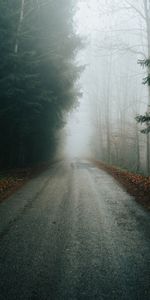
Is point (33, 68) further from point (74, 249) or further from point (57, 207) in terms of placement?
point (74, 249)

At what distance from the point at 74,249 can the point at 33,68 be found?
13878 mm

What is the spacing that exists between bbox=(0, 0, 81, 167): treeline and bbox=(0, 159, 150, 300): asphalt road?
902 centimetres

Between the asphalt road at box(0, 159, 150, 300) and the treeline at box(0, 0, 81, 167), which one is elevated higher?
the treeline at box(0, 0, 81, 167)

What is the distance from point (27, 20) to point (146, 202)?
576 inches

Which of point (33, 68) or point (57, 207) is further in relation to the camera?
point (33, 68)

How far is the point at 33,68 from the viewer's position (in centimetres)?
1695

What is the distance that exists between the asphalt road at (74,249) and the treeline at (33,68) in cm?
902

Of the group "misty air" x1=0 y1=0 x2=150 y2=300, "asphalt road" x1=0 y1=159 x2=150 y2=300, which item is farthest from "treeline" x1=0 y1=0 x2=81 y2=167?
"asphalt road" x1=0 y1=159 x2=150 y2=300

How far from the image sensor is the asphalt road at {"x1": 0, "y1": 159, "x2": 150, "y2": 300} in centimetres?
376

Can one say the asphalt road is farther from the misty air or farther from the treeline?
the treeline

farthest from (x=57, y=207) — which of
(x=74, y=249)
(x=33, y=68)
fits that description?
(x=33, y=68)

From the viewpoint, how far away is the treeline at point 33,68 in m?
15.7

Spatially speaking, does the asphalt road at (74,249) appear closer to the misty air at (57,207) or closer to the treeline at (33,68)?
the misty air at (57,207)

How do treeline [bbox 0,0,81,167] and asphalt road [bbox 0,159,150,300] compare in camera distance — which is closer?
asphalt road [bbox 0,159,150,300]
